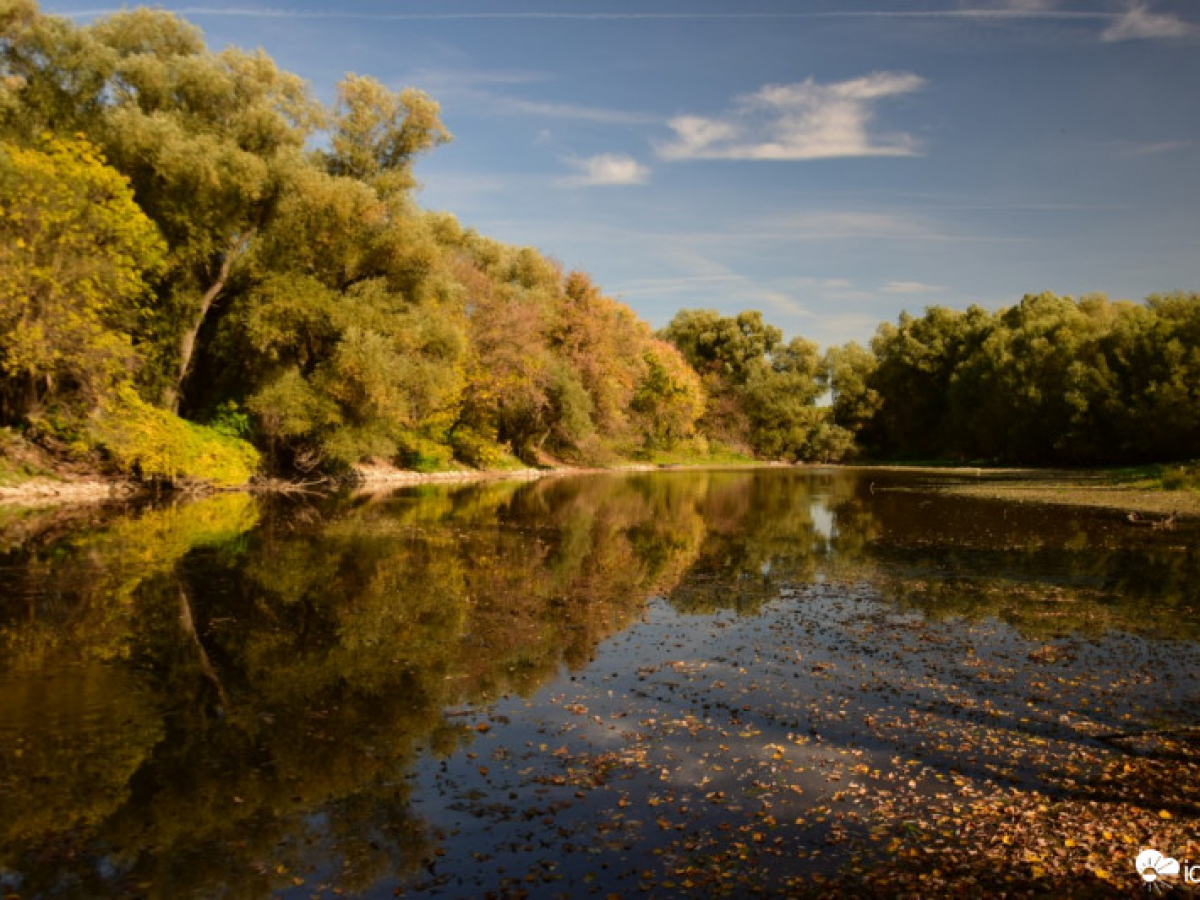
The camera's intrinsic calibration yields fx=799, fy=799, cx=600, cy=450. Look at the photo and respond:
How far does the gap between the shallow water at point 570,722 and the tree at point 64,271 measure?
13.9m

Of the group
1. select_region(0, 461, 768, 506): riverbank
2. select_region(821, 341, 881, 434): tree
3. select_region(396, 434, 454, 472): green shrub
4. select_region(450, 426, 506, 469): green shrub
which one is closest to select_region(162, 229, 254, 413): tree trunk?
select_region(0, 461, 768, 506): riverbank

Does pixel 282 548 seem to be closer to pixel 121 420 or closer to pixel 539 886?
pixel 121 420

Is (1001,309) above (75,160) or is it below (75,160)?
above

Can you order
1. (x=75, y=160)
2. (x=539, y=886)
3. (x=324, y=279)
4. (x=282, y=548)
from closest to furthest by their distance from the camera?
(x=539, y=886) → (x=282, y=548) → (x=75, y=160) → (x=324, y=279)

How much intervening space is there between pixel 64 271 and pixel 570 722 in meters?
32.8

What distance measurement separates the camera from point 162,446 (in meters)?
38.7

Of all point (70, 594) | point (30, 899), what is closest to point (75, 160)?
point (70, 594)

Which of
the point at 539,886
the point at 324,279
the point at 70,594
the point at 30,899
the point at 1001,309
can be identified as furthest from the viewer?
the point at 1001,309

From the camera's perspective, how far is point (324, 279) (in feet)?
157

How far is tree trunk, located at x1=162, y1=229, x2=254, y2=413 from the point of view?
143 feet

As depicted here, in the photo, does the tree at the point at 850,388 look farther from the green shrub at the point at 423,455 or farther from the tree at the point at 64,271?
the tree at the point at 64,271

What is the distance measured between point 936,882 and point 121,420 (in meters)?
39.2

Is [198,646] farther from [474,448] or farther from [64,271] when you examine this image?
[474,448]

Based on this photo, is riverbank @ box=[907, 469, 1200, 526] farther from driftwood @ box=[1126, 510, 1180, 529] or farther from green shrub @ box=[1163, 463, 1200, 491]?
green shrub @ box=[1163, 463, 1200, 491]
